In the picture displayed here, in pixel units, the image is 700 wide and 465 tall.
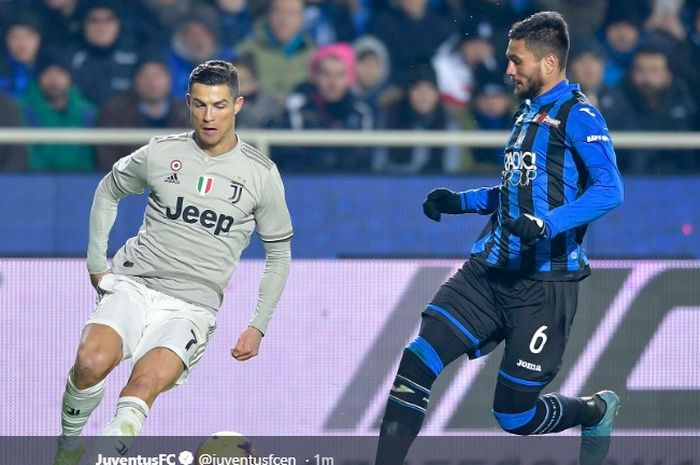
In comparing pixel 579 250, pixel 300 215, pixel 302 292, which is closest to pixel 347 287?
pixel 302 292

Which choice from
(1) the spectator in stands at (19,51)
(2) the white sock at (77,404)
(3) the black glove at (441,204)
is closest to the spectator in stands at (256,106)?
(1) the spectator in stands at (19,51)

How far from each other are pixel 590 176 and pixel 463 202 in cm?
68

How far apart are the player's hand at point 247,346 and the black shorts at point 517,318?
2.26 feet

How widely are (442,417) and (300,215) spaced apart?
130 cm

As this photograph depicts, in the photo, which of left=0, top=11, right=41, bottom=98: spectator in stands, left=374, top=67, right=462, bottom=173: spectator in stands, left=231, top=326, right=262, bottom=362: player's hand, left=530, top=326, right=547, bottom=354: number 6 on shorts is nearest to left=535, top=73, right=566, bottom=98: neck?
left=530, top=326, right=547, bottom=354: number 6 on shorts

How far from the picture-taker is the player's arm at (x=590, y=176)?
491 centimetres

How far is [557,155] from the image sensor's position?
202 inches

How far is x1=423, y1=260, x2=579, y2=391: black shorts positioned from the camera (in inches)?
207

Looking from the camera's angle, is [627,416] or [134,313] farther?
[627,416]

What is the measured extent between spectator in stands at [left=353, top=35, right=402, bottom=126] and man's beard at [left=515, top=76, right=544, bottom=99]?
298cm

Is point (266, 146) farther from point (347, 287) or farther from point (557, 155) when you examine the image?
point (557, 155)

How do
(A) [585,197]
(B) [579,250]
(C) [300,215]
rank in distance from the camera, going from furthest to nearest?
(C) [300,215] < (B) [579,250] < (A) [585,197]

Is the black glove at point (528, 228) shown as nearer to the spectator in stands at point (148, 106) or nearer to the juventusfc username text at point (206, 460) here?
the juventusfc username text at point (206, 460)

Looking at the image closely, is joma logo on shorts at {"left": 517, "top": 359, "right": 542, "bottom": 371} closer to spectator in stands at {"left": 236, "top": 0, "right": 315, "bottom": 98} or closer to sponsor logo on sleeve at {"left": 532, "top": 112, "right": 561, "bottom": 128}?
sponsor logo on sleeve at {"left": 532, "top": 112, "right": 561, "bottom": 128}
